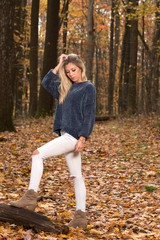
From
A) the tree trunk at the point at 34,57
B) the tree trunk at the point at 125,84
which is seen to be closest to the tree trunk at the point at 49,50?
the tree trunk at the point at 34,57

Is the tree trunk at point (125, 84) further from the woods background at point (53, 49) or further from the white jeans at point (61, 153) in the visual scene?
the white jeans at point (61, 153)

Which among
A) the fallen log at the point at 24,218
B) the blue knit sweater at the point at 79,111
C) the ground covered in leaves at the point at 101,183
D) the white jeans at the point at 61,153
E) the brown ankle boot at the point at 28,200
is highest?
the blue knit sweater at the point at 79,111

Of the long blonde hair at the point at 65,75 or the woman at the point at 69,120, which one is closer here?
the woman at the point at 69,120

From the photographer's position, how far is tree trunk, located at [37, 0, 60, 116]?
1614 cm

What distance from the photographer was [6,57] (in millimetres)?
10570

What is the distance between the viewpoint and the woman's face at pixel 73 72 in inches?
165

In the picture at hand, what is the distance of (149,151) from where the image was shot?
34.6ft

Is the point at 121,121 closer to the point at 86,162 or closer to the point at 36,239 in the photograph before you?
the point at 86,162

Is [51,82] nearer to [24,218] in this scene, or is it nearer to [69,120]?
[69,120]

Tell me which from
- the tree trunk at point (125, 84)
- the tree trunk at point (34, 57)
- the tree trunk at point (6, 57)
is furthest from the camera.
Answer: the tree trunk at point (125, 84)

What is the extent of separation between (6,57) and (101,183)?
568 centimetres

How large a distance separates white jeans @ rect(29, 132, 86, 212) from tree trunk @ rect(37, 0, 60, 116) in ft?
39.8

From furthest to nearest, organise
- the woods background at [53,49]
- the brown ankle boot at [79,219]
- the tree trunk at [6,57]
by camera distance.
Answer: the woods background at [53,49] → the tree trunk at [6,57] → the brown ankle boot at [79,219]

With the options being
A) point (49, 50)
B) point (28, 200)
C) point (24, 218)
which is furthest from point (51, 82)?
point (49, 50)
